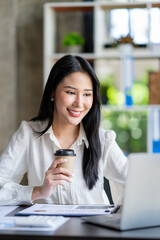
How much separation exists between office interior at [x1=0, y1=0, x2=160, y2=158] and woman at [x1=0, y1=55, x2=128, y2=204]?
6.07 ft

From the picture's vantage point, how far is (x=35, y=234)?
1.40 m

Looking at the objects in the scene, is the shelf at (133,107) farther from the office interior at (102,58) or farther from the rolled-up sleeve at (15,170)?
the rolled-up sleeve at (15,170)

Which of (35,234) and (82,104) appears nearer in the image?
(35,234)

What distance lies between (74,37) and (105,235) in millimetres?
3201

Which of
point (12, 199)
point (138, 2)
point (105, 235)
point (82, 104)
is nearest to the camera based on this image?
point (105, 235)

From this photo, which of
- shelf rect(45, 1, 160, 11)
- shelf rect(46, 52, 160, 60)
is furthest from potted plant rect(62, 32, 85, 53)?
shelf rect(45, 1, 160, 11)

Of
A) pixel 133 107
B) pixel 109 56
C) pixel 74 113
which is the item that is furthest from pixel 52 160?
pixel 109 56

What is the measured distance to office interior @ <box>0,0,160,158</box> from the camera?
4289 millimetres

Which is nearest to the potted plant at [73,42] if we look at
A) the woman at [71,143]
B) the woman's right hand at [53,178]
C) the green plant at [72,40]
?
the green plant at [72,40]

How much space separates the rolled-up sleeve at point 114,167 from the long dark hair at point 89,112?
56 mm

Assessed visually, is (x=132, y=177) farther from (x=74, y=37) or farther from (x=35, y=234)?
(x=74, y=37)

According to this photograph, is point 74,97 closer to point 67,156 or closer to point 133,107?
point 67,156

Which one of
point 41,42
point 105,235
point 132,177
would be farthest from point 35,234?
point 41,42

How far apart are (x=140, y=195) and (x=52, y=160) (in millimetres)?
968
